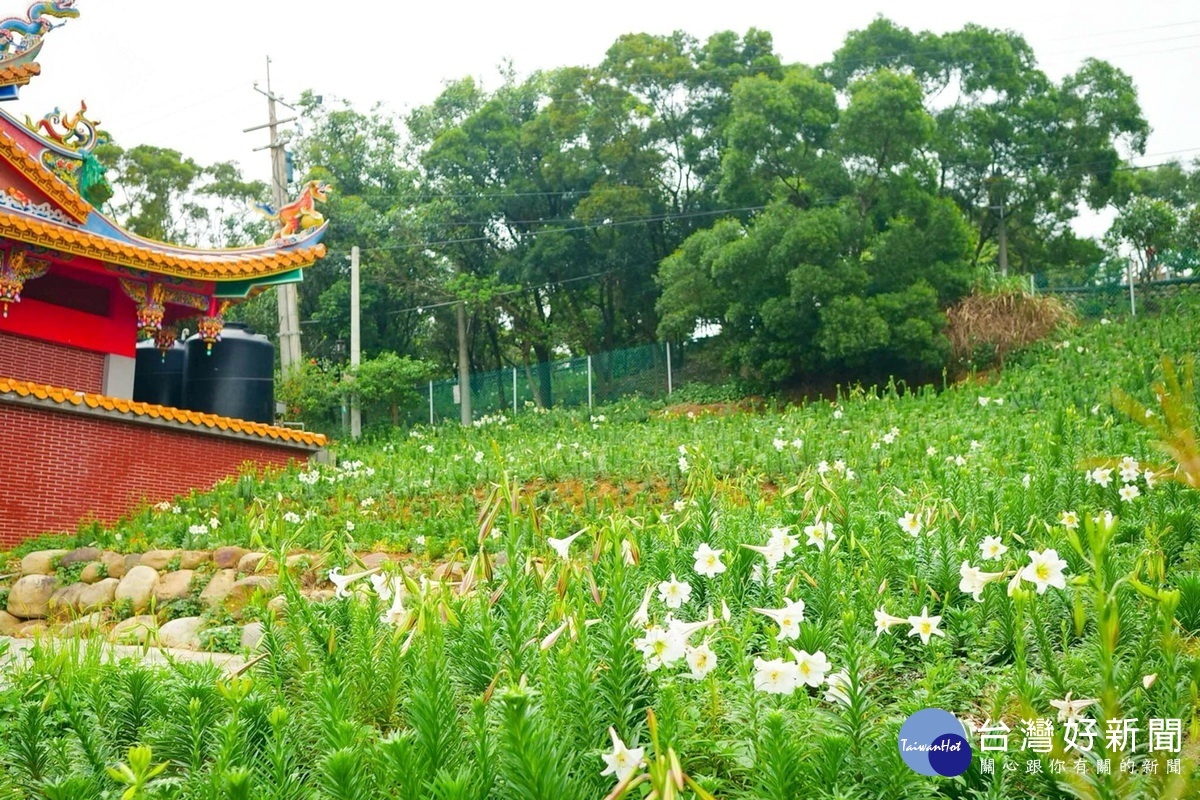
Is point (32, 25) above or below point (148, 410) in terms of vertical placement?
above

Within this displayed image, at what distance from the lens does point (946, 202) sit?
18.0m


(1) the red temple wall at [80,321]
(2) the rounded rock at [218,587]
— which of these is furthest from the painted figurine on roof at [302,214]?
(2) the rounded rock at [218,587]

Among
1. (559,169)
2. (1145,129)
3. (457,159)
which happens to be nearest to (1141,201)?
(1145,129)

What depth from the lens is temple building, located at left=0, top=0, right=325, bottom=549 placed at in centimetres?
1062

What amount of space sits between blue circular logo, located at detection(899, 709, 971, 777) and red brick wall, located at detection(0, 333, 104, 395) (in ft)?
39.3

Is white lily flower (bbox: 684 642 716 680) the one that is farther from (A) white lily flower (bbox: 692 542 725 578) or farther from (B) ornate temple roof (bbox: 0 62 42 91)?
(B) ornate temple roof (bbox: 0 62 42 91)

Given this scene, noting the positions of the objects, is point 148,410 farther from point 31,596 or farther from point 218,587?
point 218,587

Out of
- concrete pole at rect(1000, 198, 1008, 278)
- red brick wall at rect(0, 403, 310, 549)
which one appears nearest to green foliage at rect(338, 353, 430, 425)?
red brick wall at rect(0, 403, 310, 549)

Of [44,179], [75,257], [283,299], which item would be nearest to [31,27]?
[44,179]

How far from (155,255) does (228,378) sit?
319 centimetres

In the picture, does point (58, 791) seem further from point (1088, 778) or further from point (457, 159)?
point (457, 159)

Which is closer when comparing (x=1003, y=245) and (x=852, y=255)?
(x=852, y=255)

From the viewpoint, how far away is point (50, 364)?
39.2 feet

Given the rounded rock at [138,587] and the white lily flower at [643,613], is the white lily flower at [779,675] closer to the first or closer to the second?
the white lily flower at [643,613]
